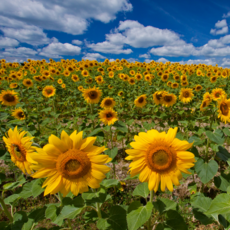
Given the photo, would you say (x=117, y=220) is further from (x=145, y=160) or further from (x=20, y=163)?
(x=20, y=163)

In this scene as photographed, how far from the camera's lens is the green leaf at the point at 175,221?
160cm

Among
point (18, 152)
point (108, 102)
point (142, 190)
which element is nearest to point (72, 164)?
point (18, 152)

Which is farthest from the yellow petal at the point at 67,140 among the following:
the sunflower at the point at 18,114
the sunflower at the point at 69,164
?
the sunflower at the point at 18,114

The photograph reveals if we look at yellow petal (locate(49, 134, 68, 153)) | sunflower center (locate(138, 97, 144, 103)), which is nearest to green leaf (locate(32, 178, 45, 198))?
yellow petal (locate(49, 134, 68, 153))

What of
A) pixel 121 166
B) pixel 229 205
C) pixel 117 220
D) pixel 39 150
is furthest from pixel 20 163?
pixel 121 166

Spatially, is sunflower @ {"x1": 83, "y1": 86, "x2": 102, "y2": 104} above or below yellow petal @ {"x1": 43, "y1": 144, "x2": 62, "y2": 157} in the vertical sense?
above

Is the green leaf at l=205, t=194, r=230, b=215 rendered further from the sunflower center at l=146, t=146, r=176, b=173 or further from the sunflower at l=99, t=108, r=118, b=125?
the sunflower at l=99, t=108, r=118, b=125

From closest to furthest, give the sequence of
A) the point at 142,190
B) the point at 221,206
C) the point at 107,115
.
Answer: the point at 221,206, the point at 142,190, the point at 107,115

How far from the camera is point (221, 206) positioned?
4.03ft

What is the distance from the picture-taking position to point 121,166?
386 centimetres

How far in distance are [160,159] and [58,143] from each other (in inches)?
34.7

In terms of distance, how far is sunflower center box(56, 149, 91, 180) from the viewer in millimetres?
1265

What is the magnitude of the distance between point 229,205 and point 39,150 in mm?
1606

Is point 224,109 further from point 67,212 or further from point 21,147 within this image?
point 21,147
